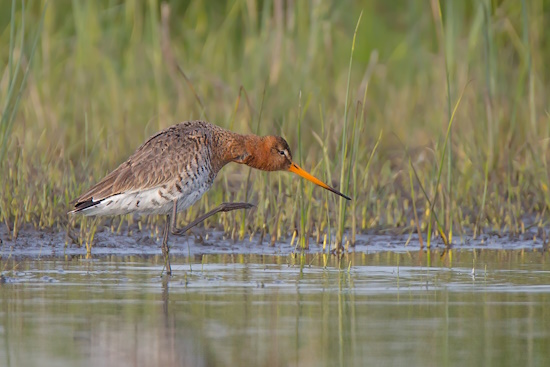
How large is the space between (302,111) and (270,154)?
60.1 inches

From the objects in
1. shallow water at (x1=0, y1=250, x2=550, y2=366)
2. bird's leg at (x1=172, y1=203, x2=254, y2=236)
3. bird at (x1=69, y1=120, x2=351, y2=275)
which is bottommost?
shallow water at (x1=0, y1=250, x2=550, y2=366)

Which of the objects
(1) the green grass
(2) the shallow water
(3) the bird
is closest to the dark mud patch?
(1) the green grass

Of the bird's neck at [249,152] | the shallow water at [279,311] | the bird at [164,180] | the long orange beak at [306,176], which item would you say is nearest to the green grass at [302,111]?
the long orange beak at [306,176]

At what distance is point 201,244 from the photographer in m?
8.42

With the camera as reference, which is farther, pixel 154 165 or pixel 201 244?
pixel 201 244

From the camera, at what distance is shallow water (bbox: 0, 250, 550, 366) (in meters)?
4.54

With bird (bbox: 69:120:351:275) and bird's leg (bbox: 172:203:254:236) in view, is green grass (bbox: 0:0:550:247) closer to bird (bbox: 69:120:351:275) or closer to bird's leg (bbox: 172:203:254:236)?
bird's leg (bbox: 172:203:254:236)

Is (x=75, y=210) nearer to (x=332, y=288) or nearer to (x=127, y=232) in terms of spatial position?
(x=127, y=232)

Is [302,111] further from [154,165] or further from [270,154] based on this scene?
[154,165]

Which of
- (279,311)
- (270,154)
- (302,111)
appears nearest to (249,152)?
(270,154)

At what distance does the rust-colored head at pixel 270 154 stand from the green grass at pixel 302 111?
0.12 m

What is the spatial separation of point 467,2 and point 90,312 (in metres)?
10.2

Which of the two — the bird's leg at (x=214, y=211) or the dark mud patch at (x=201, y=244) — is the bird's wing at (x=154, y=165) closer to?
the bird's leg at (x=214, y=211)

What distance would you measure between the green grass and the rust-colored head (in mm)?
121
